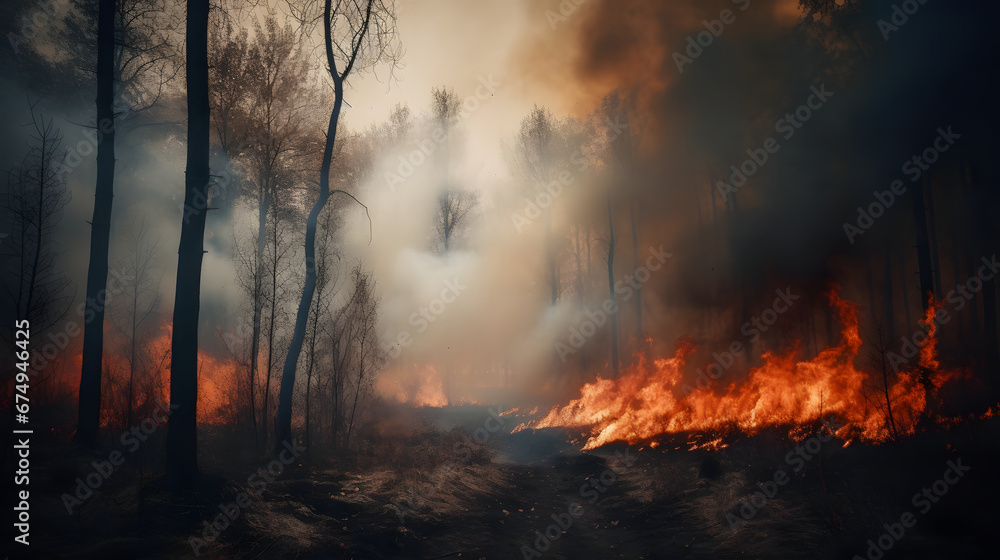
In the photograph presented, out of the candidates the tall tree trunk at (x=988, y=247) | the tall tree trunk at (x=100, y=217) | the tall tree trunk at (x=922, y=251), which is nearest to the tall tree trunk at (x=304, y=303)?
the tall tree trunk at (x=100, y=217)

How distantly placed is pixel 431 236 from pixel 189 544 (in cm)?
2686

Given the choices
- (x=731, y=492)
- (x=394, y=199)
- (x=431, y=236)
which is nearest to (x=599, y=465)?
(x=731, y=492)

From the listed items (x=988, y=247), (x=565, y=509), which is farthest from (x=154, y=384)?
(x=988, y=247)

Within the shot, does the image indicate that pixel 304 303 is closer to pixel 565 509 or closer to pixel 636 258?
pixel 565 509

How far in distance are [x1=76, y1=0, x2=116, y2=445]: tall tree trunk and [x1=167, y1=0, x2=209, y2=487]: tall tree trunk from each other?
3928mm

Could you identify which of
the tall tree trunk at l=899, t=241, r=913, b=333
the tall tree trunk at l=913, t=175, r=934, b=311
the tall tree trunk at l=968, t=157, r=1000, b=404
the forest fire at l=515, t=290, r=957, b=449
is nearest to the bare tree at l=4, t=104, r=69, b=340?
the forest fire at l=515, t=290, r=957, b=449

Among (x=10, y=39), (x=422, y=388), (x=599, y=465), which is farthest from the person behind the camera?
(x=422, y=388)

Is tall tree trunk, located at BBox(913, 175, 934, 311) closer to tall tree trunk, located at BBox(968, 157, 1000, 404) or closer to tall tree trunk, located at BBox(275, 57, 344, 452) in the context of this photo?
tall tree trunk, located at BBox(968, 157, 1000, 404)

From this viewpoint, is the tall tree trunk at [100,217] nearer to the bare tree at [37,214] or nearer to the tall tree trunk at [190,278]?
the bare tree at [37,214]

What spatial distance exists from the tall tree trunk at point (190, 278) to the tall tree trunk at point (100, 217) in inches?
155

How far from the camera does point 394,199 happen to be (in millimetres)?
33531

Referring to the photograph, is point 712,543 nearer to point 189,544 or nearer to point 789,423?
point 789,423

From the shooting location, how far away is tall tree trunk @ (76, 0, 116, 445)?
10242mm

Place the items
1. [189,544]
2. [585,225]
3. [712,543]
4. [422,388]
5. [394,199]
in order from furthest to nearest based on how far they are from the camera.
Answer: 1. [585,225]
2. [394,199]
3. [422,388]
4. [712,543]
5. [189,544]
